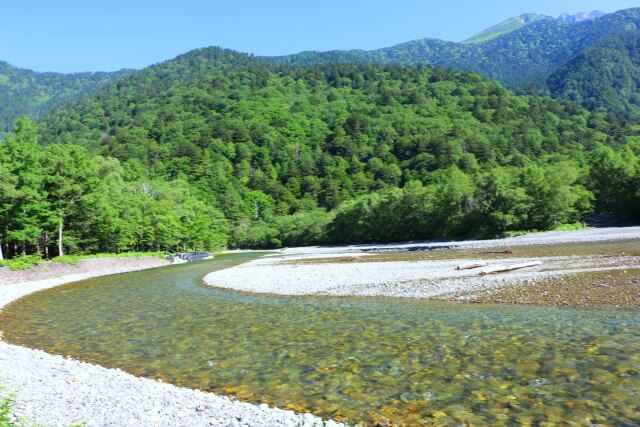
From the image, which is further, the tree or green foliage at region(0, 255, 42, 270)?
the tree

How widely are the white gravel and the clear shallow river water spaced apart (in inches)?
32.0

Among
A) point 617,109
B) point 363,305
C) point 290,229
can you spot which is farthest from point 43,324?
point 617,109

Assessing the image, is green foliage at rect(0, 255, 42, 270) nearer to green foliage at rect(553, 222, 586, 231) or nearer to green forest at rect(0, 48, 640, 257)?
green forest at rect(0, 48, 640, 257)

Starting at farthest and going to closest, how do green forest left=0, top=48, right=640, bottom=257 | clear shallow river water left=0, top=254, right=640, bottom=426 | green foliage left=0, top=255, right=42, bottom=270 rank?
green forest left=0, top=48, right=640, bottom=257 → green foliage left=0, top=255, right=42, bottom=270 → clear shallow river water left=0, top=254, right=640, bottom=426

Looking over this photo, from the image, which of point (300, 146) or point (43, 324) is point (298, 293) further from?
point (300, 146)

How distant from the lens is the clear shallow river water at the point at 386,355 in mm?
7938

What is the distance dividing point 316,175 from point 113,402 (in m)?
169

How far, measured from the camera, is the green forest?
165 feet

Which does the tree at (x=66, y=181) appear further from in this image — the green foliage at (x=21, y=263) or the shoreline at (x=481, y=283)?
the shoreline at (x=481, y=283)

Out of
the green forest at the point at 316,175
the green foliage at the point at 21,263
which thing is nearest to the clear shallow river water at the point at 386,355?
the green foliage at the point at 21,263

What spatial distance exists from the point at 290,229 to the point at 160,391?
117 m

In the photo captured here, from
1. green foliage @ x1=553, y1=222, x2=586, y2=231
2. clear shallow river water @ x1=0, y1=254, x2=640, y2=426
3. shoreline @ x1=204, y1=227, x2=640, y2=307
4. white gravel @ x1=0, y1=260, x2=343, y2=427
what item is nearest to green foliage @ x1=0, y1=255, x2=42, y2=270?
shoreline @ x1=204, y1=227, x2=640, y2=307

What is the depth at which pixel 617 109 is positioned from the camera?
Result: 199 m

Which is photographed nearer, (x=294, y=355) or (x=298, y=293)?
(x=294, y=355)
